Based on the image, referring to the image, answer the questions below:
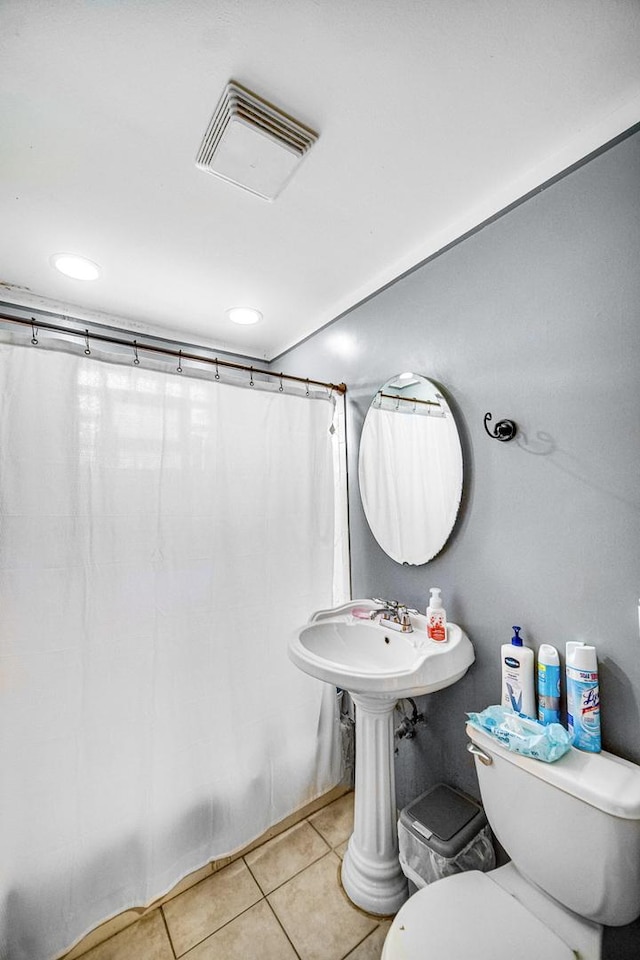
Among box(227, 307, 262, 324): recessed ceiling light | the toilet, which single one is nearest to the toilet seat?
the toilet

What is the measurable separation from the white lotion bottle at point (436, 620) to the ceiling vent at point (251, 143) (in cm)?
140

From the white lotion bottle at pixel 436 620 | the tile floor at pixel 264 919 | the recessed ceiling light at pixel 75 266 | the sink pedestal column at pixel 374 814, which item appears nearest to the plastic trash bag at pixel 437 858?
the sink pedestal column at pixel 374 814

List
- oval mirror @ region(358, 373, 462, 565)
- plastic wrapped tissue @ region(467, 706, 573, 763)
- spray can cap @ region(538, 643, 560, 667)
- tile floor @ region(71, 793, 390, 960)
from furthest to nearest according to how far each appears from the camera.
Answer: oval mirror @ region(358, 373, 462, 565) < tile floor @ region(71, 793, 390, 960) < spray can cap @ region(538, 643, 560, 667) < plastic wrapped tissue @ region(467, 706, 573, 763)

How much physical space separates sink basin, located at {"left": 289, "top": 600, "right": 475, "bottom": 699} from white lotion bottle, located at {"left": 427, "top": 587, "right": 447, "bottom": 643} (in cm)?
3

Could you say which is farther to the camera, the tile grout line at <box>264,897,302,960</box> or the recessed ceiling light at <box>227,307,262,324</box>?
the recessed ceiling light at <box>227,307,262,324</box>

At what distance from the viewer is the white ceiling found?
791 millimetres

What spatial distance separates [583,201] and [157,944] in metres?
2.53

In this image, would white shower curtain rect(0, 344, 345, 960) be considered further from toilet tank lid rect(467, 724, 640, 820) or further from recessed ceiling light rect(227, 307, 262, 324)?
toilet tank lid rect(467, 724, 640, 820)

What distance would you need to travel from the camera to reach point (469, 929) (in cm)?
86

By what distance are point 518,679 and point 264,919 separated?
1.15 meters

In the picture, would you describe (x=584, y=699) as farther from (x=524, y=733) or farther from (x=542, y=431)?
(x=542, y=431)

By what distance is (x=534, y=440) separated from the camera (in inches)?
45.8

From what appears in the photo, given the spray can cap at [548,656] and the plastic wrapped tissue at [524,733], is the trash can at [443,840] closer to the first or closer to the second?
the plastic wrapped tissue at [524,733]

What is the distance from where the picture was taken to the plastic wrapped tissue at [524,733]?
3.06 ft
